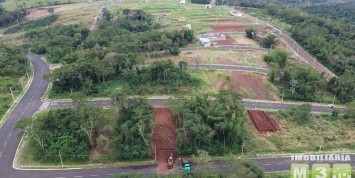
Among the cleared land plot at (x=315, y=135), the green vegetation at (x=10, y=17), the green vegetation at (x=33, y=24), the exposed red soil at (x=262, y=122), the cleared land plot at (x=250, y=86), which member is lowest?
the cleared land plot at (x=315, y=135)

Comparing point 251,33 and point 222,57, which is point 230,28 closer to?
point 251,33

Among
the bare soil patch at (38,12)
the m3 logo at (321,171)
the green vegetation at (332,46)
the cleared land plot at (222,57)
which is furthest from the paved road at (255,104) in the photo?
the bare soil patch at (38,12)

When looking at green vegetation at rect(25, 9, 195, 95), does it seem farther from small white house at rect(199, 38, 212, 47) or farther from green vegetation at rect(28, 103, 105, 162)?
green vegetation at rect(28, 103, 105, 162)

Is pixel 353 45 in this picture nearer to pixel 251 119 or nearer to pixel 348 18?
pixel 251 119

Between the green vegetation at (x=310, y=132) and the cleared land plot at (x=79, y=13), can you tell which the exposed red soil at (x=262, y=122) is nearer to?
the green vegetation at (x=310, y=132)

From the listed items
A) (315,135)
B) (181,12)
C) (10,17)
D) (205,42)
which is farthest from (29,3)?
(315,135)

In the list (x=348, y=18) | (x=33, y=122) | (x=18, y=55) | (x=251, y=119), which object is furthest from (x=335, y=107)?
(x=348, y=18)
